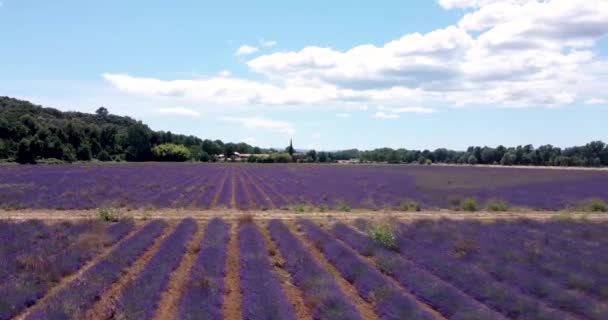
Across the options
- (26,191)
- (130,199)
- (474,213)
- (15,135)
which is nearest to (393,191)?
(474,213)

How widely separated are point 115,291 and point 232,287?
2.08m

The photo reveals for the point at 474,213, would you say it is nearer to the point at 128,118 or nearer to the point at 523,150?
the point at 523,150

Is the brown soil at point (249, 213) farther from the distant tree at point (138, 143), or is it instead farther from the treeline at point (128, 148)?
the distant tree at point (138, 143)

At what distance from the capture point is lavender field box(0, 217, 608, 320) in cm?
837

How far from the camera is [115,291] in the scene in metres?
9.61

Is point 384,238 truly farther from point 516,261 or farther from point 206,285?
point 206,285

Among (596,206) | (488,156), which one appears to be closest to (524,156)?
(488,156)

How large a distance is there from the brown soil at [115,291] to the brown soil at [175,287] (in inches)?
28.1

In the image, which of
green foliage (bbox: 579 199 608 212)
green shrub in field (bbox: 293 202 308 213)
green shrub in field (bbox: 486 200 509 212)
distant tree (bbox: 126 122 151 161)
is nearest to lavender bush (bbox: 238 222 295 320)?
green shrub in field (bbox: 293 202 308 213)

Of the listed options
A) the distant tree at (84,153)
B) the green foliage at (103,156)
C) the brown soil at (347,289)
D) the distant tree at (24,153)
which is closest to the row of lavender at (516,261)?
the brown soil at (347,289)

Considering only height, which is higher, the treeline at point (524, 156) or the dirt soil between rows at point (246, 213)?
the treeline at point (524, 156)

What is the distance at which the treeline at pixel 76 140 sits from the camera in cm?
8419

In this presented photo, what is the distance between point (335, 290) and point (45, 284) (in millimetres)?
5217

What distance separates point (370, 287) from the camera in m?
9.98
